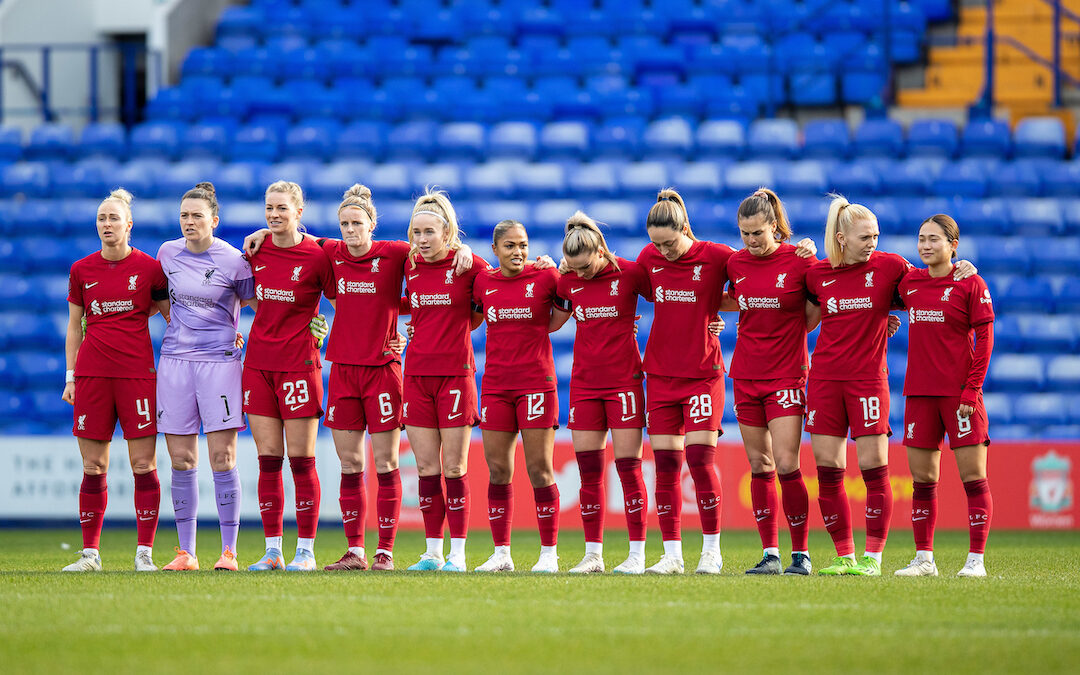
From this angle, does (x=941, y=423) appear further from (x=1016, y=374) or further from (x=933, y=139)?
(x=933, y=139)

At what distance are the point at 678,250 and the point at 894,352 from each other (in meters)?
6.77

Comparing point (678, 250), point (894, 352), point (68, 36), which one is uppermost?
point (68, 36)

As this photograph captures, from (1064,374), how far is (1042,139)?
3091 mm

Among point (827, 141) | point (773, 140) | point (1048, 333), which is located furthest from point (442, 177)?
point (1048, 333)

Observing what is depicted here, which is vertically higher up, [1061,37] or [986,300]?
[1061,37]

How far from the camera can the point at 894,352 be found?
1358 centimetres

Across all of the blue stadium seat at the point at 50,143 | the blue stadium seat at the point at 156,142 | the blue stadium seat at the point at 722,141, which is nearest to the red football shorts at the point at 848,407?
the blue stadium seat at the point at 722,141

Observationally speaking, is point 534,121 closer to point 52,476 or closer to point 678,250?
point 52,476

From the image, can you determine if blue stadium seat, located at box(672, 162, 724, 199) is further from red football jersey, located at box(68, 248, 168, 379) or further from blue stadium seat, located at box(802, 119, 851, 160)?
red football jersey, located at box(68, 248, 168, 379)

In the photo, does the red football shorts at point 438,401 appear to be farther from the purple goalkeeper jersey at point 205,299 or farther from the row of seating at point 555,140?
the row of seating at point 555,140

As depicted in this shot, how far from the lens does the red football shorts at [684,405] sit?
24.2ft

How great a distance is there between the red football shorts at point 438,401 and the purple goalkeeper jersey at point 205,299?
3.61 feet

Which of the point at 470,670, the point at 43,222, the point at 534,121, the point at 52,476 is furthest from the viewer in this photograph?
the point at 534,121

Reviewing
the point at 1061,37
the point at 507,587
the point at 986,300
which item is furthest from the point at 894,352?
the point at 507,587
